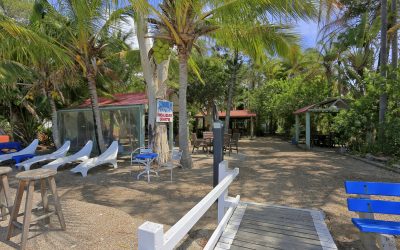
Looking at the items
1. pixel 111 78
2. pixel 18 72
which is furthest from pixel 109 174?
pixel 111 78

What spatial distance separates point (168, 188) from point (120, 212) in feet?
6.11

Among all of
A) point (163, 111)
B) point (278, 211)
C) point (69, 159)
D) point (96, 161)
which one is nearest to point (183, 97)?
point (163, 111)

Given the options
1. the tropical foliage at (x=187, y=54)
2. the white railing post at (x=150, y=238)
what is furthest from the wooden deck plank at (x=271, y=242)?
the tropical foliage at (x=187, y=54)

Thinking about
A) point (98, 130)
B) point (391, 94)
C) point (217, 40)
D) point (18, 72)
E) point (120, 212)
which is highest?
point (217, 40)

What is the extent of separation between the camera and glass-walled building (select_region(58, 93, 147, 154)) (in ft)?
39.6

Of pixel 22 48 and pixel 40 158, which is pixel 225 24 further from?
pixel 40 158

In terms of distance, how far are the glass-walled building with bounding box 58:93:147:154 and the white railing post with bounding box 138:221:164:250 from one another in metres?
10.3

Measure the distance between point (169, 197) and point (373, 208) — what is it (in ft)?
12.7

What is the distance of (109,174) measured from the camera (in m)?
8.55

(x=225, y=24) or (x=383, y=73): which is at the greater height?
(x=225, y=24)

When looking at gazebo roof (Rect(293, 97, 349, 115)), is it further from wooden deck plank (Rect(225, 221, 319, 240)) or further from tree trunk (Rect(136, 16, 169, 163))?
wooden deck plank (Rect(225, 221, 319, 240))

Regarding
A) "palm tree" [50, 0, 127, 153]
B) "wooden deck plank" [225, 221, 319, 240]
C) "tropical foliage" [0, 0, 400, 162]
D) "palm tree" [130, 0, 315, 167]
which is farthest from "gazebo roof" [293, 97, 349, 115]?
"wooden deck plank" [225, 221, 319, 240]

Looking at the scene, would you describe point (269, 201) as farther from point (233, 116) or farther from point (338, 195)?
point (233, 116)

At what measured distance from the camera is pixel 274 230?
3674 millimetres
